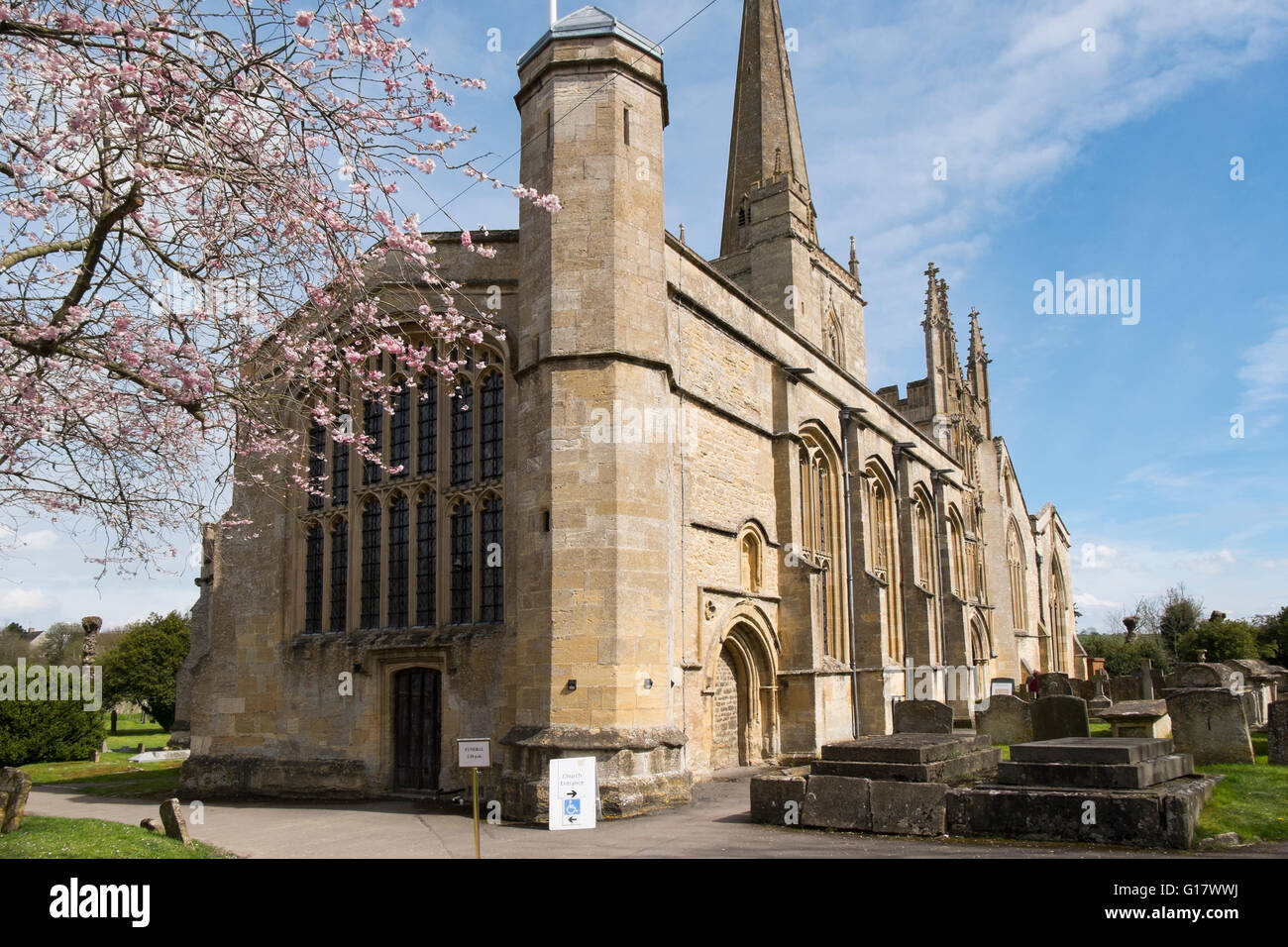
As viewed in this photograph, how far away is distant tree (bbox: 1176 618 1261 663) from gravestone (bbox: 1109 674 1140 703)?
10111 mm

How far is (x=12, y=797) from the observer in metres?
10.7

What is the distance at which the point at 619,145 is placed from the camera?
14.0 m

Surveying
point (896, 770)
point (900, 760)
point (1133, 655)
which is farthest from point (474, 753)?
point (1133, 655)

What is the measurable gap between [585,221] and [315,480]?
7794mm

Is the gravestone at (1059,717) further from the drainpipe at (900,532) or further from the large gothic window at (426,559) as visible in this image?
the drainpipe at (900,532)

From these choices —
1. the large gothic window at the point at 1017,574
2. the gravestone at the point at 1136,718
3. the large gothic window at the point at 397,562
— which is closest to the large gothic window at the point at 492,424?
the large gothic window at the point at 397,562

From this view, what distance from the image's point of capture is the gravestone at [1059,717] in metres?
12.1

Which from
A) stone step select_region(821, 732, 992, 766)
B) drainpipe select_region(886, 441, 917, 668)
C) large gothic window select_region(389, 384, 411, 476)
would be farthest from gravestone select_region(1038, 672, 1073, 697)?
large gothic window select_region(389, 384, 411, 476)

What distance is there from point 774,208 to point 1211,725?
23220 mm

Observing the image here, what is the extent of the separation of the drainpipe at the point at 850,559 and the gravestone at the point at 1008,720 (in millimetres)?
3221

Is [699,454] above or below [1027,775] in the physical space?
above

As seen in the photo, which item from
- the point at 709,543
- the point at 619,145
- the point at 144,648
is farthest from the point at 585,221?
the point at 144,648
